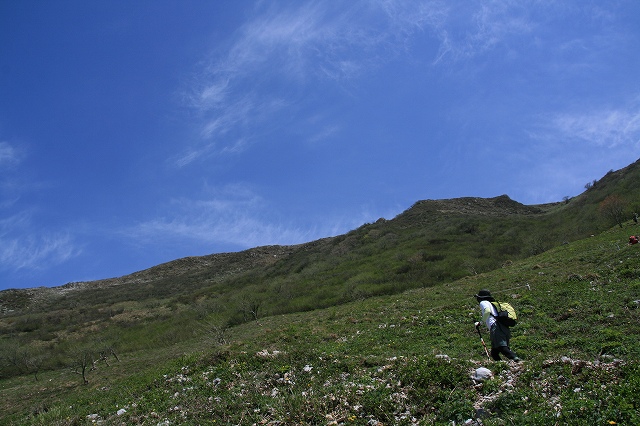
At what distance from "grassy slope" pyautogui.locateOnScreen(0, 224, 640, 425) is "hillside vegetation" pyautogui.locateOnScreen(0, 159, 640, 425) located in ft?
0.16

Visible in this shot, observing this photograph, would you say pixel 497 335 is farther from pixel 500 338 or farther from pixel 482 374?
pixel 482 374

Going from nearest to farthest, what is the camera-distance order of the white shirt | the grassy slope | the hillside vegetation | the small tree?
1. the grassy slope
2. the hillside vegetation
3. the white shirt
4. the small tree

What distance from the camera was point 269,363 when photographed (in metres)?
13.1

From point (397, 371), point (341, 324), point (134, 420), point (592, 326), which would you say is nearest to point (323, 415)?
point (397, 371)

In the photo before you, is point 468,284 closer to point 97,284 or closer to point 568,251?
point 568,251

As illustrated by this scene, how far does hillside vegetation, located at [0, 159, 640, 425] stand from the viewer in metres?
8.28

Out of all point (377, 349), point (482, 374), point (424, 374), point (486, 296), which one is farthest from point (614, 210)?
point (424, 374)

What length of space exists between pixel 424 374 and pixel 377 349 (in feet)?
19.2

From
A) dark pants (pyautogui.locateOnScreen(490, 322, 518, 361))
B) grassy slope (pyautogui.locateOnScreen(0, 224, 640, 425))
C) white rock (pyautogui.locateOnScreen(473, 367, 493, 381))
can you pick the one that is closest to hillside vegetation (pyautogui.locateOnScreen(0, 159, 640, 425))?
grassy slope (pyautogui.locateOnScreen(0, 224, 640, 425))

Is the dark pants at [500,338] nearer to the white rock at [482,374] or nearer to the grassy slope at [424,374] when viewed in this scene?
the grassy slope at [424,374]

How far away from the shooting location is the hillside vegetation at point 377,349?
27.2 ft

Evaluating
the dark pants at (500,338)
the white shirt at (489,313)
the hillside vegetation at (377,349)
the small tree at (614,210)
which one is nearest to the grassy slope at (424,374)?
the hillside vegetation at (377,349)

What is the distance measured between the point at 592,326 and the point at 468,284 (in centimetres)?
1716

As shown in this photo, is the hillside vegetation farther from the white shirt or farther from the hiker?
the white shirt
